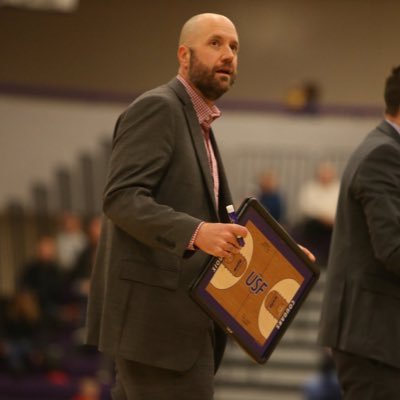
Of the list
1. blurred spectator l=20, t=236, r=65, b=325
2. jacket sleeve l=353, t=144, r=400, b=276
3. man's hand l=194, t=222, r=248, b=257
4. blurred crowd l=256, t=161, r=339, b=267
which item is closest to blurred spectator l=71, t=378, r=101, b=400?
blurred spectator l=20, t=236, r=65, b=325

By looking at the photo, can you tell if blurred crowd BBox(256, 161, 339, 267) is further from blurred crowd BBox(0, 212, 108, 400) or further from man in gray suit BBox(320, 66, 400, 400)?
man in gray suit BBox(320, 66, 400, 400)

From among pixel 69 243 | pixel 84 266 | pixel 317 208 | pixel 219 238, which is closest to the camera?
pixel 219 238

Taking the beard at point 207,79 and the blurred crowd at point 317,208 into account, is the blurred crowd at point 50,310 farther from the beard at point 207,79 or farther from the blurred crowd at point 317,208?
the beard at point 207,79

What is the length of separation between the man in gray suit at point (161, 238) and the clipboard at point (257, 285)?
128 mm

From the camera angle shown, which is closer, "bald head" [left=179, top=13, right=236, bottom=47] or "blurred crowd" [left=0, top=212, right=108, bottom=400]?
"bald head" [left=179, top=13, right=236, bottom=47]

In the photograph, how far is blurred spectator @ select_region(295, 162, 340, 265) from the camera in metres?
12.6

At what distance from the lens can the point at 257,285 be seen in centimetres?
338

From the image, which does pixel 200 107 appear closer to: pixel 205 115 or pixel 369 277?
pixel 205 115

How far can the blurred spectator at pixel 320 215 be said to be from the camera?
12586 millimetres

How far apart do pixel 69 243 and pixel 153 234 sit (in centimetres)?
1054

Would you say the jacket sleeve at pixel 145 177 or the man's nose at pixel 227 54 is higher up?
the man's nose at pixel 227 54

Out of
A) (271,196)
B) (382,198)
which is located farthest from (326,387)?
(271,196)

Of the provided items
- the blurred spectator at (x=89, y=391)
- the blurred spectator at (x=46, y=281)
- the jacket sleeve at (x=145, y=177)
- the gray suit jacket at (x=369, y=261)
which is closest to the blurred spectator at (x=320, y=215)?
the blurred spectator at (x=46, y=281)

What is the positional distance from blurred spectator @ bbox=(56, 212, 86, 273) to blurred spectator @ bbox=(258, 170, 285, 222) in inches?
94.8
